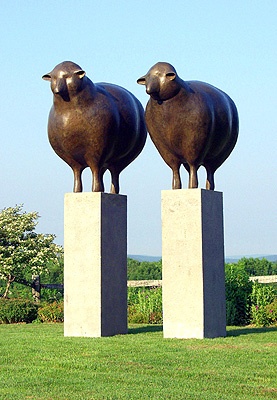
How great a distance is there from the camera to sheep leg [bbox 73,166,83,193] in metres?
14.5

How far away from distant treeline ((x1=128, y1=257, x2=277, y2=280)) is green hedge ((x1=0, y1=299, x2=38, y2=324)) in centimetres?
783

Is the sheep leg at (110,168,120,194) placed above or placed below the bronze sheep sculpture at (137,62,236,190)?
below

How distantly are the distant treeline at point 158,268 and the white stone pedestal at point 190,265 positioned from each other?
427 inches

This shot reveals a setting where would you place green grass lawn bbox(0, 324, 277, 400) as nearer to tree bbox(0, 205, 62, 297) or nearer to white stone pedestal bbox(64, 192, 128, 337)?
white stone pedestal bbox(64, 192, 128, 337)

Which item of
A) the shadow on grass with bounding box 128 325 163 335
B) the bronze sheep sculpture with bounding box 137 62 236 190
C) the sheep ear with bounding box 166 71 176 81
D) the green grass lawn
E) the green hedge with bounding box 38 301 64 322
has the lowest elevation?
the green grass lawn

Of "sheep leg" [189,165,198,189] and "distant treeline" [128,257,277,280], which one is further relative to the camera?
"distant treeline" [128,257,277,280]

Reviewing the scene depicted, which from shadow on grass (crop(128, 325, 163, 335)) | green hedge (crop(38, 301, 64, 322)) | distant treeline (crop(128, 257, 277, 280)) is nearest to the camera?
shadow on grass (crop(128, 325, 163, 335))

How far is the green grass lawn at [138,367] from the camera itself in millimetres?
8406

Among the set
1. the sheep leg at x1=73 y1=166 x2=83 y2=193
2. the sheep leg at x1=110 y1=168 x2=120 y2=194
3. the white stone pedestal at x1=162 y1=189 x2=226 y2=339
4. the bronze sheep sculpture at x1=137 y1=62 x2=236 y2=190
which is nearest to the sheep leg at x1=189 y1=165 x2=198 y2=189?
the bronze sheep sculpture at x1=137 y1=62 x2=236 y2=190

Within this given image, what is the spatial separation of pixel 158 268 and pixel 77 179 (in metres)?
18.0

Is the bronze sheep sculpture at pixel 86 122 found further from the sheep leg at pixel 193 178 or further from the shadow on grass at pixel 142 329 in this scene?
the shadow on grass at pixel 142 329

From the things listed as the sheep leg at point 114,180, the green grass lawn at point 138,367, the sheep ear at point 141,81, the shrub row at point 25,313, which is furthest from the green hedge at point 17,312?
the sheep ear at point 141,81

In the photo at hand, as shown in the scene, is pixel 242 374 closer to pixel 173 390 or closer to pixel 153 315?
pixel 173 390

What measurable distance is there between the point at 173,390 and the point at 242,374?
4.42 ft
